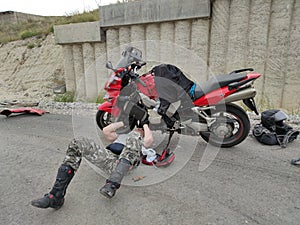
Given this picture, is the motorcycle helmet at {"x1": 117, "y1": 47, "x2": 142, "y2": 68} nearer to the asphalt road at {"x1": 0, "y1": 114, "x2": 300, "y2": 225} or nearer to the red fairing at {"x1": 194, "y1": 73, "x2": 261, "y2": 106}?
the red fairing at {"x1": 194, "y1": 73, "x2": 261, "y2": 106}

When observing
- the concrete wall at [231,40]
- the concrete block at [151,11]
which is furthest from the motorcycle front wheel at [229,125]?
the concrete block at [151,11]

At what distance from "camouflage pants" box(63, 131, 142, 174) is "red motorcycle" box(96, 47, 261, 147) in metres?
0.65

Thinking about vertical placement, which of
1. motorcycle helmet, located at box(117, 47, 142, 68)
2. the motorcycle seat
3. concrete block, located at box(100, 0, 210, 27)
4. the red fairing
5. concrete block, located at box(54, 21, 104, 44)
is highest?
concrete block, located at box(100, 0, 210, 27)

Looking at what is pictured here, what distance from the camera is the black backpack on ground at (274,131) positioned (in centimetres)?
297

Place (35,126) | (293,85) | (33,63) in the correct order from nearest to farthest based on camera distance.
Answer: (35,126) → (293,85) → (33,63)

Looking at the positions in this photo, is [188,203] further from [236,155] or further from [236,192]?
[236,155]

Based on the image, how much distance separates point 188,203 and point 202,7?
4.79 m

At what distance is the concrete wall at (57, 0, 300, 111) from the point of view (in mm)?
4758

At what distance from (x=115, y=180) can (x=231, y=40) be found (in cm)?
467

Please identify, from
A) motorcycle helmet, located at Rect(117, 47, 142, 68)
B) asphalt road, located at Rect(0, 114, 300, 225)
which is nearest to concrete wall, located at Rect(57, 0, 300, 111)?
motorcycle helmet, located at Rect(117, 47, 142, 68)

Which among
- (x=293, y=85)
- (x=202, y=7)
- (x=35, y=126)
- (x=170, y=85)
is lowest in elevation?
(x=35, y=126)

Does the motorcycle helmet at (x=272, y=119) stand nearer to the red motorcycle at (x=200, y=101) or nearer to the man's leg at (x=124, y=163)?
the red motorcycle at (x=200, y=101)

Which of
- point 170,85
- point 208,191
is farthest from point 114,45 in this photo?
point 208,191

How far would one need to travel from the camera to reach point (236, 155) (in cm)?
272
